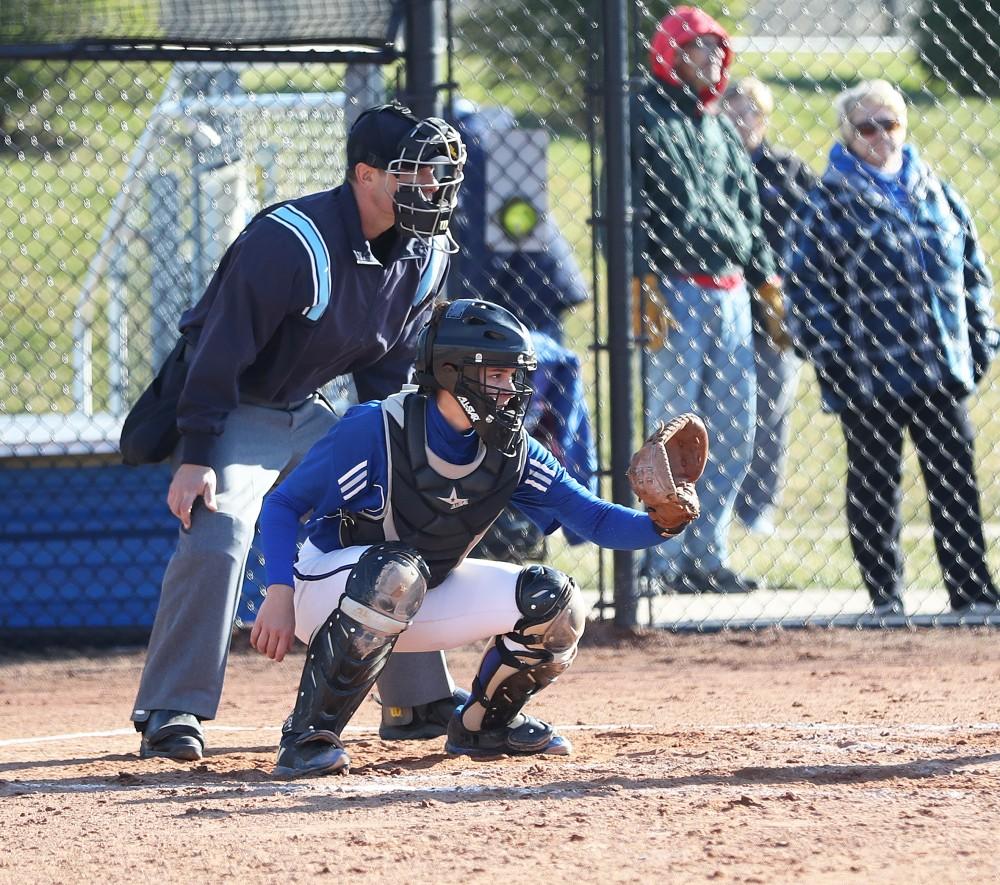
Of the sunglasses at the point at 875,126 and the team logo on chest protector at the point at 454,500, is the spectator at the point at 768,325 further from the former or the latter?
the team logo on chest protector at the point at 454,500

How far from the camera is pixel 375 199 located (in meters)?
4.21

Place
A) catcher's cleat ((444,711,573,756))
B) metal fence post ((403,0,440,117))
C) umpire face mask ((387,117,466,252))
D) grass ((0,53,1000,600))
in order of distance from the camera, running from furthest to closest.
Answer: grass ((0,53,1000,600)) → metal fence post ((403,0,440,117)) → umpire face mask ((387,117,466,252)) → catcher's cleat ((444,711,573,756))

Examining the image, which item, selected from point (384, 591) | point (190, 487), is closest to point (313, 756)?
point (384, 591)

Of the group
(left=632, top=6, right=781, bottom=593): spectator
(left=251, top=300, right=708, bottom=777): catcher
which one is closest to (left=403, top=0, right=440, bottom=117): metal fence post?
(left=632, top=6, right=781, bottom=593): spectator

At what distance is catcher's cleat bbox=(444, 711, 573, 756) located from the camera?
13.1 feet

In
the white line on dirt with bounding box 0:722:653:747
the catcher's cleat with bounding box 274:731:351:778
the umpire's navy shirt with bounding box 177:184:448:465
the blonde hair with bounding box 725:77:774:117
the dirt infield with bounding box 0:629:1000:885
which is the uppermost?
the blonde hair with bounding box 725:77:774:117

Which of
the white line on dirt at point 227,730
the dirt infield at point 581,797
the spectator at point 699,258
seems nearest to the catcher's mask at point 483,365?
the dirt infield at point 581,797

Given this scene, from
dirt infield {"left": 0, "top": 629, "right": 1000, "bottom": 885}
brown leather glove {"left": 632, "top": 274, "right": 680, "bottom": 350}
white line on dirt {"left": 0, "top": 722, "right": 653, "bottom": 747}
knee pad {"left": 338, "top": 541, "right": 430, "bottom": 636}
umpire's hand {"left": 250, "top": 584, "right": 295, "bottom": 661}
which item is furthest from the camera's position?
brown leather glove {"left": 632, "top": 274, "right": 680, "bottom": 350}

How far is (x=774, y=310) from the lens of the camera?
23.0 ft

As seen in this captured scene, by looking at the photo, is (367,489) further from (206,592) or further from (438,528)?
(206,592)

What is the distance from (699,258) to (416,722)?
2651 millimetres

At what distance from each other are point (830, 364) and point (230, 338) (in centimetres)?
298

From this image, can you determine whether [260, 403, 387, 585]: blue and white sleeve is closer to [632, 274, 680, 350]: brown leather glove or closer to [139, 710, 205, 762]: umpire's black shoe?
[139, 710, 205, 762]: umpire's black shoe

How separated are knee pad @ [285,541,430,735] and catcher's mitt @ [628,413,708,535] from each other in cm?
54
